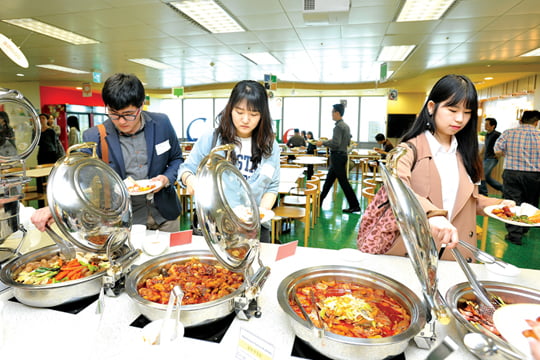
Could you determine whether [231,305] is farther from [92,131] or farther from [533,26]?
[533,26]

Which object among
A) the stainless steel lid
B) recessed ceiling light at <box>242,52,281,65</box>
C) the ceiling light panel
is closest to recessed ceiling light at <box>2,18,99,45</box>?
the ceiling light panel

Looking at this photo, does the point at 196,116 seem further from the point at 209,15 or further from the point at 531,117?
the point at 531,117

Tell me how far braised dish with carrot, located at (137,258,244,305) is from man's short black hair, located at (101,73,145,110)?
87cm

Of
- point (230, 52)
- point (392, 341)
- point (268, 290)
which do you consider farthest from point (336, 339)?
point (230, 52)

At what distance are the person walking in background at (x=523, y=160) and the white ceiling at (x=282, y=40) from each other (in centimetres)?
171

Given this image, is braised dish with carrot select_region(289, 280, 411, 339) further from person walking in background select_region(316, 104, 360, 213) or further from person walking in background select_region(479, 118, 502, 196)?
person walking in background select_region(479, 118, 502, 196)

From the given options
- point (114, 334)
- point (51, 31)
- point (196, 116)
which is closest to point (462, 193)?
point (114, 334)

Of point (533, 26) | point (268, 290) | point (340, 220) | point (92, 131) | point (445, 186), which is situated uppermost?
point (533, 26)

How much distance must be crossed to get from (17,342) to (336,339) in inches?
31.6

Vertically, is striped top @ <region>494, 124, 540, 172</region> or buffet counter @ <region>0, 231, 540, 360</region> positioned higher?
striped top @ <region>494, 124, 540, 172</region>

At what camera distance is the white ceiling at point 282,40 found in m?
4.70

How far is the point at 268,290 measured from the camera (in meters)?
1.12

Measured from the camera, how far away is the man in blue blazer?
1621 mm

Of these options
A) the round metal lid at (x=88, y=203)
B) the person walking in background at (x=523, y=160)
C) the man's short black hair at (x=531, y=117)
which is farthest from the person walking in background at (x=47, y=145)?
the man's short black hair at (x=531, y=117)
